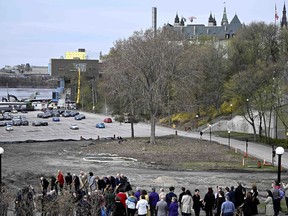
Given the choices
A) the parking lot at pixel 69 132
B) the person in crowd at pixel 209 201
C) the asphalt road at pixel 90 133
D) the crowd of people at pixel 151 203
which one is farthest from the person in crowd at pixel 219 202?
the parking lot at pixel 69 132

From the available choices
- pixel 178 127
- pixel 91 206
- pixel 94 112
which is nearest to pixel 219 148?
pixel 178 127

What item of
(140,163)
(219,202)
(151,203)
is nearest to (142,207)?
(151,203)

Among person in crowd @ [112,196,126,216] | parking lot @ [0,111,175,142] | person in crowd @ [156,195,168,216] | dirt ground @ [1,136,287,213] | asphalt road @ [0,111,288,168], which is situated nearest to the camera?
person in crowd @ [156,195,168,216]

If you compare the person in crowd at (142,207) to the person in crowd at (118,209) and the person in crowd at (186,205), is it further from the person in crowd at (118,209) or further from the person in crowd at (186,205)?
the person in crowd at (186,205)

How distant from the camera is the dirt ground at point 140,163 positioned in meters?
32.6

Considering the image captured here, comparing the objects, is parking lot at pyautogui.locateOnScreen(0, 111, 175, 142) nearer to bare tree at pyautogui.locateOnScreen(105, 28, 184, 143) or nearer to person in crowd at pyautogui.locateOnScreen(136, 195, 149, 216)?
bare tree at pyautogui.locateOnScreen(105, 28, 184, 143)

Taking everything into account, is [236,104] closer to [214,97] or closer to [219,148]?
[214,97]

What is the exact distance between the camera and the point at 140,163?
41.1 metres

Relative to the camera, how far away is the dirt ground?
32.6 meters

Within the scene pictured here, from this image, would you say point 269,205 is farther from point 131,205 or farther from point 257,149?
point 257,149

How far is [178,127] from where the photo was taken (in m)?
78.6

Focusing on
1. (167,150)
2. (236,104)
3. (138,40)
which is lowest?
(167,150)

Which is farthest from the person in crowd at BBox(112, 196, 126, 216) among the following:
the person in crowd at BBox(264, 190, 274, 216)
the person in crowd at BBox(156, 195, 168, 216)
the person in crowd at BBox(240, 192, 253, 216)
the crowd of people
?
the person in crowd at BBox(264, 190, 274, 216)

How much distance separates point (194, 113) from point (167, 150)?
3036 cm
